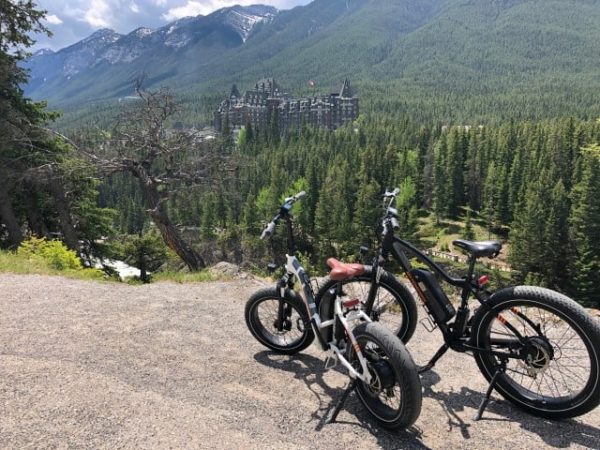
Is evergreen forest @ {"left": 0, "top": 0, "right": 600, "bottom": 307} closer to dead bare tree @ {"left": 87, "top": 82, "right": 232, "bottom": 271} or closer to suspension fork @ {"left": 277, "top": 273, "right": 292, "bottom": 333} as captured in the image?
dead bare tree @ {"left": 87, "top": 82, "right": 232, "bottom": 271}

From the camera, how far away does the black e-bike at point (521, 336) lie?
4.31m

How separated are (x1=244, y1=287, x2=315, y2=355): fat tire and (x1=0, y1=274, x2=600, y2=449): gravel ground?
16 cm

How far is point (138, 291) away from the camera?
848cm

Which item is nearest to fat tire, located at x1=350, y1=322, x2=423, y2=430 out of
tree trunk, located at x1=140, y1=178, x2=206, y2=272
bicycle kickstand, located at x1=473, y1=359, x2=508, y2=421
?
bicycle kickstand, located at x1=473, y1=359, x2=508, y2=421

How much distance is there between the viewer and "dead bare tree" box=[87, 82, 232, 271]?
12.9 metres

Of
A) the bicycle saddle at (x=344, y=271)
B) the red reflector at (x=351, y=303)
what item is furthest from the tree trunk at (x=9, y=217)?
the red reflector at (x=351, y=303)

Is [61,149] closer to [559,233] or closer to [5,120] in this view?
[5,120]

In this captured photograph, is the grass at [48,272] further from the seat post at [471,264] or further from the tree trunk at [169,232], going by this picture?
the seat post at [471,264]

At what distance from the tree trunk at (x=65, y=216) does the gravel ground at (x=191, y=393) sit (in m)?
10.4

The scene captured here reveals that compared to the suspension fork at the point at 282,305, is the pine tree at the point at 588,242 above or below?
below

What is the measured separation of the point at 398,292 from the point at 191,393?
8.73ft

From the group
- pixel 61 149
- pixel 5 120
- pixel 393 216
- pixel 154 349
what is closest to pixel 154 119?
pixel 5 120

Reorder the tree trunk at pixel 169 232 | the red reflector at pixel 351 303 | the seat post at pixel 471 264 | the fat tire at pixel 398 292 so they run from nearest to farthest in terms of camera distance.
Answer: the seat post at pixel 471 264 < the red reflector at pixel 351 303 < the fat tire at pixel 398 292 < the tree trunk at pixel 169 232

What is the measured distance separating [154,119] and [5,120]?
571 centimetres
